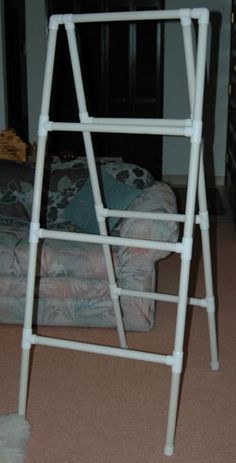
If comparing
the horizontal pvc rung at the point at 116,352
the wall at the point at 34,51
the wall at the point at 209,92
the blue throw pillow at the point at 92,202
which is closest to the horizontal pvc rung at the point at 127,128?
the horizontal pvc rung at the point at 116,352

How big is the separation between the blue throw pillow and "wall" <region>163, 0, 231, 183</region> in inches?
117

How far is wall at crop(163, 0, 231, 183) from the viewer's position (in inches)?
244

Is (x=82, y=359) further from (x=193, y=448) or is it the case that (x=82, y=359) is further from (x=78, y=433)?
(x=193, y=448)

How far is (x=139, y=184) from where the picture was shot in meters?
3.65

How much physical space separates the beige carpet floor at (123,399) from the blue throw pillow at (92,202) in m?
0.63

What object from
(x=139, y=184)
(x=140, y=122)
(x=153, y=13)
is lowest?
(x=139, y=184)

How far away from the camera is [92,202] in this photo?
3.57 meters

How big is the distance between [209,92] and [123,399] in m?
4.35

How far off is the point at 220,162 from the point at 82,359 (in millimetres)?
4054

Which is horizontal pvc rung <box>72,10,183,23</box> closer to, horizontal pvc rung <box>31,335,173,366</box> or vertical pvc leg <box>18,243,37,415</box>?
vertical pvc leg <box>18,243,37,415</box>

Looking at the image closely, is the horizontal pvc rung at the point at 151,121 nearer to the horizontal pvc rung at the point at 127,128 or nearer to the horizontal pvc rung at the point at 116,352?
the horizontal pvc rung at the point at 127,128

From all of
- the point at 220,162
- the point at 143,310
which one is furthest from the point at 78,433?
the point at 220,162

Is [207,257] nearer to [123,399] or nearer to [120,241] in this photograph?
[120,241]

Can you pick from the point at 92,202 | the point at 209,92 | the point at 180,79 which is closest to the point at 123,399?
the point at 92,202
